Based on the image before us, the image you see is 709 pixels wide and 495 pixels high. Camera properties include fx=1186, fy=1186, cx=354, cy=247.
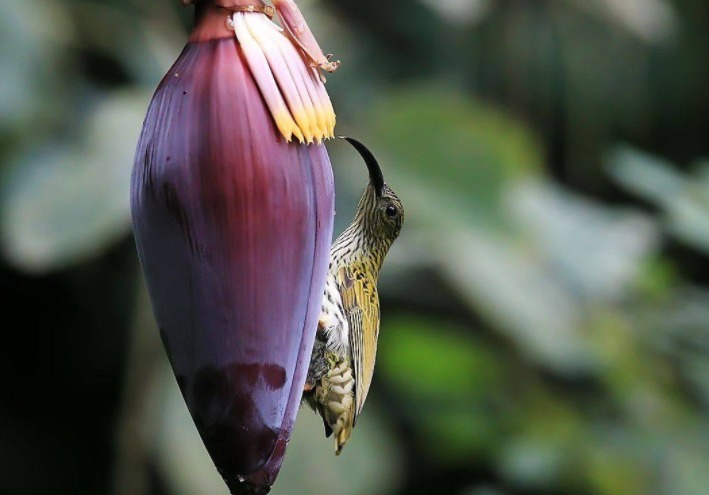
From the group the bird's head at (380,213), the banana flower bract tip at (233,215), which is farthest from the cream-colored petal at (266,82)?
the bird's head at (380,213)

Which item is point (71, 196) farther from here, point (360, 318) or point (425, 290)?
point (360, 318)

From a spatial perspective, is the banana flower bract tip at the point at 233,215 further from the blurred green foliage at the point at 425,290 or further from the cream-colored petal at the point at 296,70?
the blurred green foliage at the point at 425,290

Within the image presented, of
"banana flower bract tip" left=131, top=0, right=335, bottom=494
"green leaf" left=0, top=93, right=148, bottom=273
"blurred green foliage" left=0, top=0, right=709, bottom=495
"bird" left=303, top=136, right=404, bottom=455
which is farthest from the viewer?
"blurred green foliage" left=0, top=0, right=709, bottom=495

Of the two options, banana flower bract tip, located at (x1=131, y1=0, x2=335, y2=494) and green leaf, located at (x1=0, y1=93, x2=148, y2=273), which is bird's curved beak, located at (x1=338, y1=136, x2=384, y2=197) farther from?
green leaf, located at (x1=0, y1=93, x2=148, y2=273)

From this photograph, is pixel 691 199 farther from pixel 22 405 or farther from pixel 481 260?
pixel 22 405

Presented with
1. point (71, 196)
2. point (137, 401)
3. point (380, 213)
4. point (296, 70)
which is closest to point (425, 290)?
point (137, 401)

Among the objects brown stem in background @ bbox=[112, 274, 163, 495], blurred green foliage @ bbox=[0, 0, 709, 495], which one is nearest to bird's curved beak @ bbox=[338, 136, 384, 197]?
blurred green foliage @ bbox=[0, 0, 709, 495]
